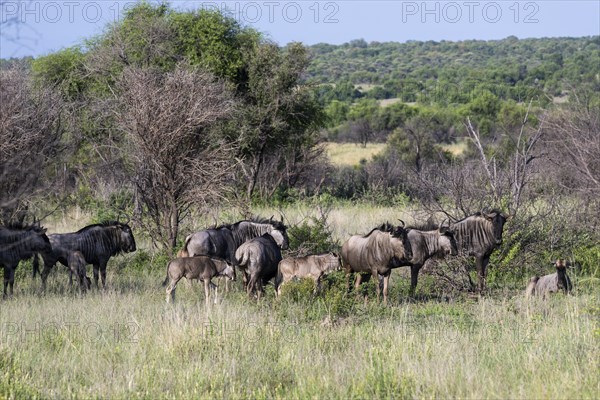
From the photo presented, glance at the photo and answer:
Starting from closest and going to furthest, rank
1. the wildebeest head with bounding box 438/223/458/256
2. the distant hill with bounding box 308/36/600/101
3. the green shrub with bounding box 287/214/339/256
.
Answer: the wildebeest head with bounding box 438/223/458/256 → the green shrub with bounding box 287/214/339/256 → the distant hill with bounding box 308/36/600/101

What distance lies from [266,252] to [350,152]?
44025 millimetres

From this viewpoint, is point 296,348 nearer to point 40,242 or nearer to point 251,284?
point 251,284

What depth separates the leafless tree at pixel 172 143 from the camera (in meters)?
14.4

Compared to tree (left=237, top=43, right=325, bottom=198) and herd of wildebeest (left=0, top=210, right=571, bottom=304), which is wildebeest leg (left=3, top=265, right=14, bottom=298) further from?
tree (left=237, top=43, right=325, bottom=198)

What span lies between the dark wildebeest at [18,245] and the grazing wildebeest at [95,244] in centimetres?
55

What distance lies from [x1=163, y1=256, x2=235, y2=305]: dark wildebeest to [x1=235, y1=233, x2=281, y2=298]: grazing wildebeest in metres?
0.22

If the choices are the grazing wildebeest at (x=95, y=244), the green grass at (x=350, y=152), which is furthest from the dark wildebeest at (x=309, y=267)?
the green grass at (x=350, y=152)

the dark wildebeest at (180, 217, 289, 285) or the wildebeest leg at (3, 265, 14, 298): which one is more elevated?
the dark wildebeest at (180, 217, 289, 285)

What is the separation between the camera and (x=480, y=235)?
42.4 feet

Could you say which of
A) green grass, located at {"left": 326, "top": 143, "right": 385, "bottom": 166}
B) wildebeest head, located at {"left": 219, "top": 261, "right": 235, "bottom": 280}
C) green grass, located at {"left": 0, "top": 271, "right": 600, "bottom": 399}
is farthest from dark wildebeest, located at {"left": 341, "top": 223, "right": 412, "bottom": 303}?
green grass, located at {"left": 326, "top": 143, "right": 385, "bottom": 166}

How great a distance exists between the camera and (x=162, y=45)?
2453 cm

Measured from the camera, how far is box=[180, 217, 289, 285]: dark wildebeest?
12.6m

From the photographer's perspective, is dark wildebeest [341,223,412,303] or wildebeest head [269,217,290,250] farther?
wildebeest head [269,217,290,250]

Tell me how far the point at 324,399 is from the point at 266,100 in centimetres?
2077
